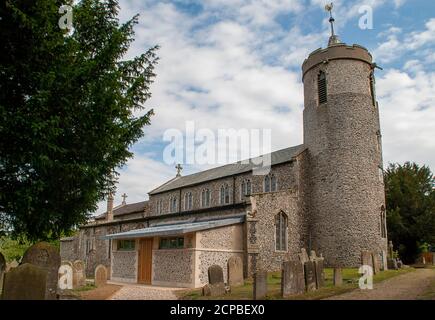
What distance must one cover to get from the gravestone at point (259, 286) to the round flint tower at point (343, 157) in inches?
527

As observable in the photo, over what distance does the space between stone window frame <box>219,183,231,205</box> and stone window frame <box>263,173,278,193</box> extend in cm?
445

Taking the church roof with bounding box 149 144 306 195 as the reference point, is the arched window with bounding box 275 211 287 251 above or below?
below

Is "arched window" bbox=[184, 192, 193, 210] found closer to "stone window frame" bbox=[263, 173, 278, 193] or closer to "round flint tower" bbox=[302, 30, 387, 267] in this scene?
"stone window frame" bbox=[263, 173, 278, 193]

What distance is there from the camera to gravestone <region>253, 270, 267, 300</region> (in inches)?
523

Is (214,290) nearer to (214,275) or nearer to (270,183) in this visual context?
(214,275)

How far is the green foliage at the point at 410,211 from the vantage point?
33.6 m

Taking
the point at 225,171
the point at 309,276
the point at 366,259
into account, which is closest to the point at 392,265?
the point at 366,259

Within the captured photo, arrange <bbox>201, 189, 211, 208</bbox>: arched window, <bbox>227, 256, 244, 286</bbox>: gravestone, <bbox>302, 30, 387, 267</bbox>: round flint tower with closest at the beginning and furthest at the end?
<bbox>227, 256, 244, 286</bbox>: gravestone → <bbox>302, 30, 387, 267</bbox>: round flint tower → <bbox>201, 189, 211, 208</bbox>: arched window

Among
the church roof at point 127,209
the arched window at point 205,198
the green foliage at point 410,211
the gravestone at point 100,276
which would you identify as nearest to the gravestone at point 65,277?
the gravestone at point 100,276

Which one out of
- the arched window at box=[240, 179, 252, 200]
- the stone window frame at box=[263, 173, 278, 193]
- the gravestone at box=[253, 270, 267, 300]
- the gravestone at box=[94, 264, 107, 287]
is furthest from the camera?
the arched window at box=[240, 179, 252, 200]

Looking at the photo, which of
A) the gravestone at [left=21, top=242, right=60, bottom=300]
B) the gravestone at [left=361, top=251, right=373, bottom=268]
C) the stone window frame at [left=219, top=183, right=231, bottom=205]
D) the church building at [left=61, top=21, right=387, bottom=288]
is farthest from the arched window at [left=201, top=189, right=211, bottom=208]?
the gravestone at [left=21, top=242, right=60, bottom=300]

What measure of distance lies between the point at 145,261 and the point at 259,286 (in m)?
12.6
